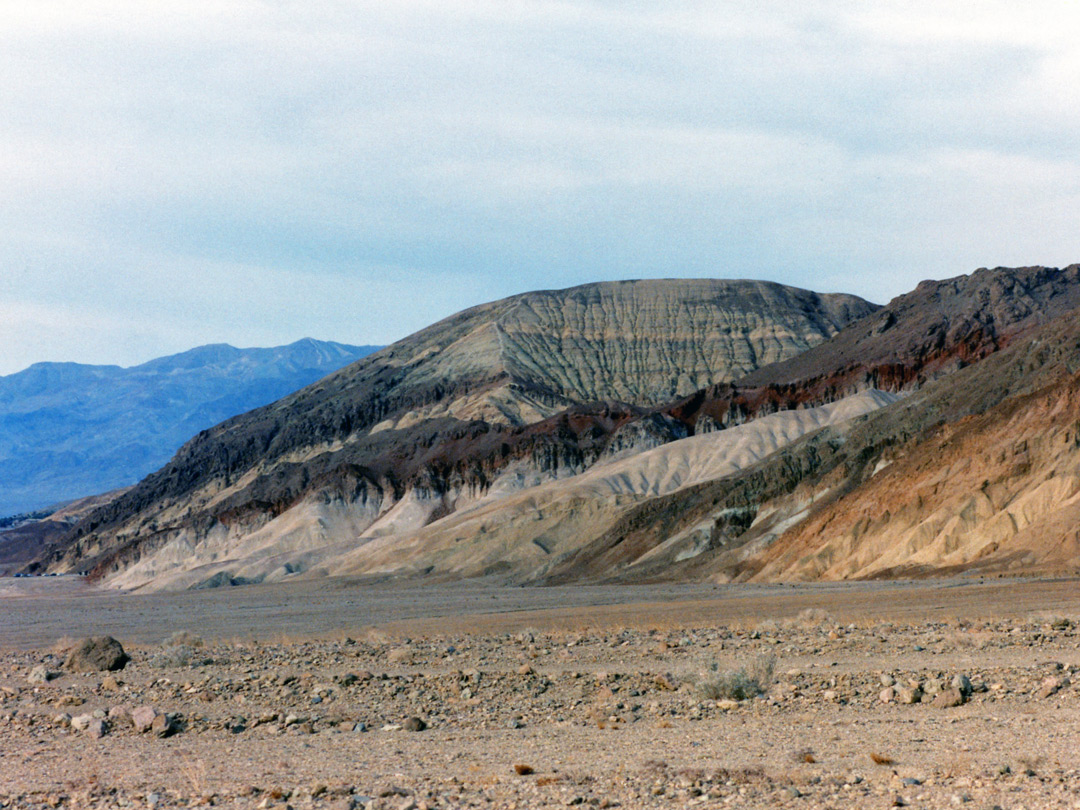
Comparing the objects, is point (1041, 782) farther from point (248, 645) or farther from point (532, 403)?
point (532, 403)

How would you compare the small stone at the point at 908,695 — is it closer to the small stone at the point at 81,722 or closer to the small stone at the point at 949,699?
the small stone at the point at 949,699

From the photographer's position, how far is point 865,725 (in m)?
13.7

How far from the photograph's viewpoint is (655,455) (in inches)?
4218

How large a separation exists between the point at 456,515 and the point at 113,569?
1968 inches

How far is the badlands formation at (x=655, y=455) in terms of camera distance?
57.7 metres

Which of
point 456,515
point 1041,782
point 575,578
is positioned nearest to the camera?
point 1041,782

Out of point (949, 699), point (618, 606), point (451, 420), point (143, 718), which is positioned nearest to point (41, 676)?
point (143, 718)

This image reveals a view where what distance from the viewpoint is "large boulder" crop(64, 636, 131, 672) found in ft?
74.1

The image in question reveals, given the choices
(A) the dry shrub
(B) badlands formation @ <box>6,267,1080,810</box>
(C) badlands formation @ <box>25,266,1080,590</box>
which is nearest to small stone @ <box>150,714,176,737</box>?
(B) badlands formation @ <box>6,267,1080,810</box>

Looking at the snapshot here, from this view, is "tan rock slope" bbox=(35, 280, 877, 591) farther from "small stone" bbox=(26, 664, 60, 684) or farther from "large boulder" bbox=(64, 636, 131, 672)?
"small stone" bbox=(26, 664, 60, 684)

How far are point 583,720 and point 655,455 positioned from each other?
92.5m

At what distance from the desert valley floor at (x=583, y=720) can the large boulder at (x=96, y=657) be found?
0.54 m

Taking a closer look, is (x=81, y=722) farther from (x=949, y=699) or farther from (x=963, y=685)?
(x=963, y=685)

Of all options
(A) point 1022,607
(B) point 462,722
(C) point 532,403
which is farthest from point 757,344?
(B) point 462,722
